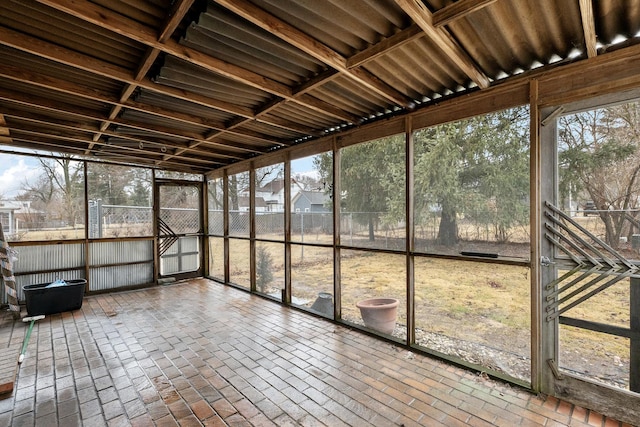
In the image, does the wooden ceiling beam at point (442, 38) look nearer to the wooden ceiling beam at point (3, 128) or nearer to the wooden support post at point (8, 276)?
the wooden ceiling beam at point (3, 128)

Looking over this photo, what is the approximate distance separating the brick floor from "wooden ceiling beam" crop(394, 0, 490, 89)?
2.72 m

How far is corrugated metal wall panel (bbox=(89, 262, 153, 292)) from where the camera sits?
5.93m

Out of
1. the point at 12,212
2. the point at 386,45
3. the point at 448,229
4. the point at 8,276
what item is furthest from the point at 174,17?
the point at 12,212

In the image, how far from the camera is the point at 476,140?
3.51m

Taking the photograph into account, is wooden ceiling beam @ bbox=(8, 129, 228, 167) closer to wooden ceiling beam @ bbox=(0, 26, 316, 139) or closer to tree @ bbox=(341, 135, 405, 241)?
wooden ceiling beam @ bbox=(0, 26, 316, 139)

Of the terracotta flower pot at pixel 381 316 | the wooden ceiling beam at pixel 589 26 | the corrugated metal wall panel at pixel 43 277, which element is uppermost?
the wooden ceiling beam at pixel 589 26

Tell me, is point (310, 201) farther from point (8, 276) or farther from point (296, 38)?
point (8, 276)

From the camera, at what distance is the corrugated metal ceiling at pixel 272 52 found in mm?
1759

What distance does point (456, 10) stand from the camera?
5.54 feet

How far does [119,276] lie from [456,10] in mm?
7307

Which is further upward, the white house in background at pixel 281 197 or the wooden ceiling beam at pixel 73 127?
the wooden ceiling beam at pixel 73 127

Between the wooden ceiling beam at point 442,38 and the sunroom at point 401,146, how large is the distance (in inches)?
0.6

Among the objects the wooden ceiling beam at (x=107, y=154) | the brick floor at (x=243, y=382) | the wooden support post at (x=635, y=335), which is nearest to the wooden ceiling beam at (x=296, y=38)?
the wooden support post at (x=635, y=335)

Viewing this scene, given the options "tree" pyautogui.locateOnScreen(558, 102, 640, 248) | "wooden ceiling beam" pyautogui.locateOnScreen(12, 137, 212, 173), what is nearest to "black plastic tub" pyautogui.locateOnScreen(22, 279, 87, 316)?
"wooden ceiling beam" pyautogui.locateOnScreen(12, 137, 212, 173)
